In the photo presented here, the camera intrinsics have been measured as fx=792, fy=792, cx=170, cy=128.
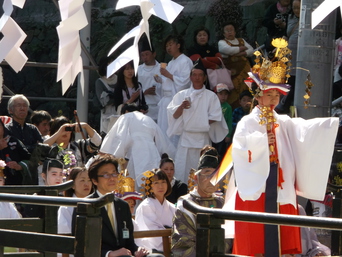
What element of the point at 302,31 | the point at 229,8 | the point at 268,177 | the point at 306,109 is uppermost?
the point at 229,8

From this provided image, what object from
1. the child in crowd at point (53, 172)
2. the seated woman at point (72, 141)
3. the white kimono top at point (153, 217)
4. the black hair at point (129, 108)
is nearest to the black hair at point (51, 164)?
the child in crowd at point (53, 172)

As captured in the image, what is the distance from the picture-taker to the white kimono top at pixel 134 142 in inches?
323

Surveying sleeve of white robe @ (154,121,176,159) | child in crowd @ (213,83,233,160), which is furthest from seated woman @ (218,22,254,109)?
sleeve of white robe @ (154,121,176,159)

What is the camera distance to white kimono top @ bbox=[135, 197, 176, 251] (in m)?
6.25

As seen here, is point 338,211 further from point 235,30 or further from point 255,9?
point 255,9

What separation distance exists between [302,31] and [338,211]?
2.03m

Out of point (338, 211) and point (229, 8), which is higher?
point (229, 8)

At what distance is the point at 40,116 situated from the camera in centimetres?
849

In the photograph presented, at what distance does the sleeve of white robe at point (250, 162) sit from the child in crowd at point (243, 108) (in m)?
3.17

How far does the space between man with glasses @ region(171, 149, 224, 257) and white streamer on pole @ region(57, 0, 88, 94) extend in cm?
167

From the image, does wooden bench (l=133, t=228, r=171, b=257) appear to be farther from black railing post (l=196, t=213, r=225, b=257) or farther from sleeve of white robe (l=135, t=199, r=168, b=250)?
black railing post (l=196, t=213, r=225, b=257)

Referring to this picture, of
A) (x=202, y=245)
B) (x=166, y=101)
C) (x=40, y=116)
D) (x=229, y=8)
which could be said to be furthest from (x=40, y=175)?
(x=229, y=8)

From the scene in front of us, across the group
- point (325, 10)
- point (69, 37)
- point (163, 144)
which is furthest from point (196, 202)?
point (325, 10)

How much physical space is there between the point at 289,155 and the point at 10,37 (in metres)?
2.45
